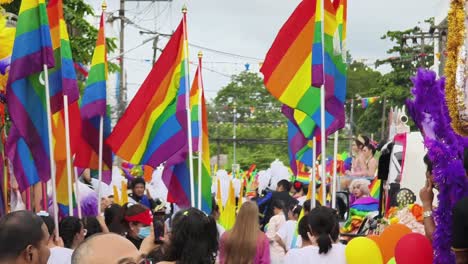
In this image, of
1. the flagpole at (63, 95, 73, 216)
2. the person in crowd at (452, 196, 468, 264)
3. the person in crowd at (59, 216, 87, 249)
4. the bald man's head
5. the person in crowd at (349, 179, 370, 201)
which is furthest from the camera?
the person in crowd at (349, 179, 370, 201)

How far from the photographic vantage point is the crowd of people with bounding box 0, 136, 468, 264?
16.3 ft

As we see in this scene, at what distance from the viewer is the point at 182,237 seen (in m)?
6.00

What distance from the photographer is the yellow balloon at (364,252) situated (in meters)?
7.42

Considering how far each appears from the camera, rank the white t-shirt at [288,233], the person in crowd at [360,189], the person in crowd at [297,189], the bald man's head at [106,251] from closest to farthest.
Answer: the bald man's head at [106,251]
the white t-shirt at [288,233]
the person in crowd at [360,189]
the person in crowd at [297,189]

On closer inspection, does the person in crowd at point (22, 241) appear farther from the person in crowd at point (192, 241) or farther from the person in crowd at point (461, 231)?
the person in crowd at point (461, 231)

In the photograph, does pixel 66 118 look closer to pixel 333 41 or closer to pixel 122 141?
pixel 122 141

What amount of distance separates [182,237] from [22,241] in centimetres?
121

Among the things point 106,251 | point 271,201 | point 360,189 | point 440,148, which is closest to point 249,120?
point 271,201

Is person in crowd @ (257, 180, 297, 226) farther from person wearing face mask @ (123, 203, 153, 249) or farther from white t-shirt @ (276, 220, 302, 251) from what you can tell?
person wearing face mask @ (123, 203, 153, 249)

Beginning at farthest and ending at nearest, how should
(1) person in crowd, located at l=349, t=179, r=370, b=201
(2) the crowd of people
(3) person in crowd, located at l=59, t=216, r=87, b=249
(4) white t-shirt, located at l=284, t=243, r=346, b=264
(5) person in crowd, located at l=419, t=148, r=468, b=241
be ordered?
(1) person in crowd, located at l=349, t=179, r=370, b=201, (3) person in crowd, located at l=59, t=216, r=87, b=249, (4) white t-shirt, located at l=284, t=243, r=346, b=264, (5) person in crowd, located at l=419, t=148, r=468, b=241, (2) the crowd of people

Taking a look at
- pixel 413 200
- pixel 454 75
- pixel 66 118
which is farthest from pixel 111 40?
pixel 454 75

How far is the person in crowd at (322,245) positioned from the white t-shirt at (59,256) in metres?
1.65

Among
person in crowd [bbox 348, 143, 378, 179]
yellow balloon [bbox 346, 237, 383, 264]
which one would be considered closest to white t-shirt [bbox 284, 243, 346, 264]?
yellow balloon [bbox 346, 237, 383, 264]

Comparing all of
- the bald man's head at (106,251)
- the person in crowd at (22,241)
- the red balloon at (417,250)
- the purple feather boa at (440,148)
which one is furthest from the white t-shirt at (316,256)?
the bald man's head at (106,251)
